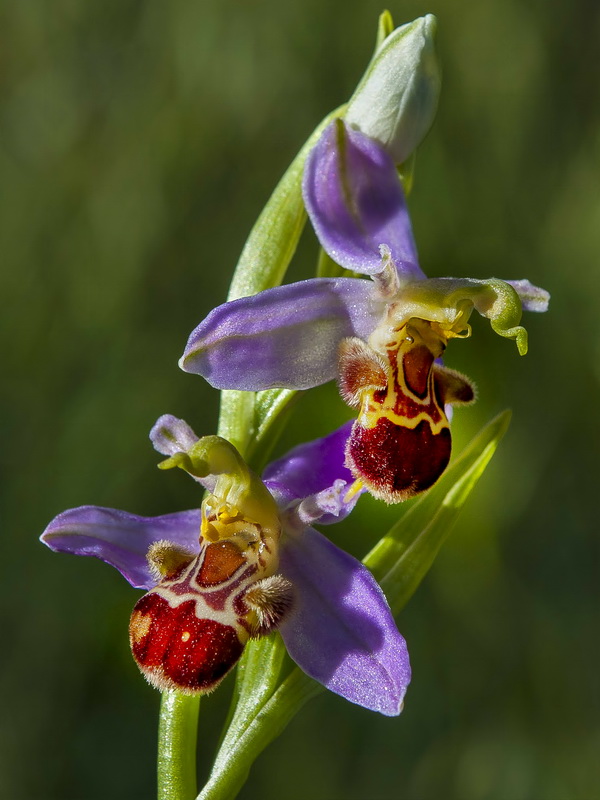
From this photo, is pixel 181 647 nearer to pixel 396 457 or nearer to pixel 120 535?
pixel 120 535

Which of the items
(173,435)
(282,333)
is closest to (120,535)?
(173,435)

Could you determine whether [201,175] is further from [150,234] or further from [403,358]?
[403,358]

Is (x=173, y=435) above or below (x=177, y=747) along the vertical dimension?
above

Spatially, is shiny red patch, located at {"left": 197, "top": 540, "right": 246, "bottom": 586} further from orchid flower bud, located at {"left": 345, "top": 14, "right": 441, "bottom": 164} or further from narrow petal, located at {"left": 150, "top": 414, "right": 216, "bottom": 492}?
orchid flower bud, located at {"left": 345, "top": 14, "right": 441, "bottom": 164}

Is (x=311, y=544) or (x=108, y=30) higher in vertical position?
(x=108, y=30)

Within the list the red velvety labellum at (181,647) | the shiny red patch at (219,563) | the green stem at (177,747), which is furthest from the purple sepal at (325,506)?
the green stem at (177,747)

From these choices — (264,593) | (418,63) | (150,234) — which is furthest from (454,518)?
(150,234)
